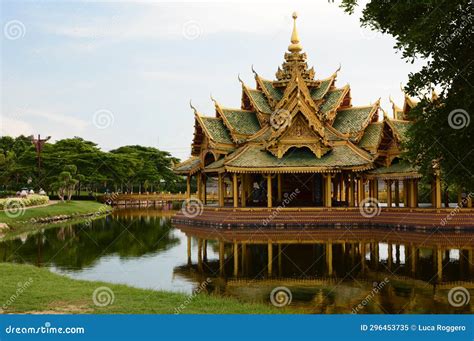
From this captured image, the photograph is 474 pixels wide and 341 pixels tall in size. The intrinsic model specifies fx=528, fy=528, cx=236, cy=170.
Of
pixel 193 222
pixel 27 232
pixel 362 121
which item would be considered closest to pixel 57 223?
pixel 27 232

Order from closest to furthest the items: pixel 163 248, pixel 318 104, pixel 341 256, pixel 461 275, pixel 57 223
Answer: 1. pixel 461 275
2. pixel 341 256
3. pixel 163 248
4. pixel 57 223
5. pixel 318 104

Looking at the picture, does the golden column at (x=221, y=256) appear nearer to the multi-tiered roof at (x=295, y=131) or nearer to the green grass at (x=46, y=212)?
the multi-tiered roof at (x=295, y=131)

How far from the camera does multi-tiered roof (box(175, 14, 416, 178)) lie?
29750 millimetres

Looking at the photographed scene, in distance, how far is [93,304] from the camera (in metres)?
9.53

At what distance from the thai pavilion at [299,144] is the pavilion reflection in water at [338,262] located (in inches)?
213

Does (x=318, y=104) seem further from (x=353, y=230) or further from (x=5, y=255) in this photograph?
(x=5, y=255)

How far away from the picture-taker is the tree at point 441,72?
8.91 metres

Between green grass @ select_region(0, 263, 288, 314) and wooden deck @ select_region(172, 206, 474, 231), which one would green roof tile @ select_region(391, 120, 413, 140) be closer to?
wooden deck @ select_region(172, 206, 474, 231)

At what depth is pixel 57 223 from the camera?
33.1m

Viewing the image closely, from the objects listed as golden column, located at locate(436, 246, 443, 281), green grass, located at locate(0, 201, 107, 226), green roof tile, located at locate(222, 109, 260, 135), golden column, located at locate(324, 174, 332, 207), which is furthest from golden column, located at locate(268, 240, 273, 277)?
green grass, located at locate(0, 201, 107, 226)

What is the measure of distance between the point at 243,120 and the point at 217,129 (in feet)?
7.07

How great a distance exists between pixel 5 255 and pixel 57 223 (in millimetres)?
15335

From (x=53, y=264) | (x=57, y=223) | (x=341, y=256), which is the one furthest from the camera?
(x=57, y=223)

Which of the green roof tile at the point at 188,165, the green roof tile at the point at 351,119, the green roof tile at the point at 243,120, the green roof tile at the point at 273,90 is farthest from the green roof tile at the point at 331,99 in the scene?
the green roof tile at the point at 188,165
